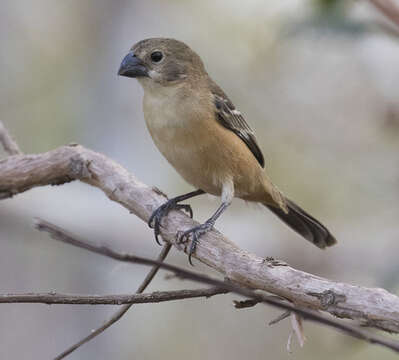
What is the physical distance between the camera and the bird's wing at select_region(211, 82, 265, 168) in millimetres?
4297

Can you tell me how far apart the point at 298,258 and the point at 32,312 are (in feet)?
10.3

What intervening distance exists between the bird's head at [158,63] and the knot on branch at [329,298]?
212cm

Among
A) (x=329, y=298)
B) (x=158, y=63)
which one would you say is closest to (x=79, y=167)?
(x=158, y=63)

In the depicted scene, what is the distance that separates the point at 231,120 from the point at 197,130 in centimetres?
43

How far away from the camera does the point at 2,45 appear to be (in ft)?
28.9

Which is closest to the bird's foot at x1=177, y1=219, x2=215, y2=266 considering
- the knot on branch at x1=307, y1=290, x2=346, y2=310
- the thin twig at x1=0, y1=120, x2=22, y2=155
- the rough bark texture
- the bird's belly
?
the rough bark texture

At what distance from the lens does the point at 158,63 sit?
4234 millimetres

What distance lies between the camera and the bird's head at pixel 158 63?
4172 millimetres

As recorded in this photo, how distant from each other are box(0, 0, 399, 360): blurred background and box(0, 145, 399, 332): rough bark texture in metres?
2.64

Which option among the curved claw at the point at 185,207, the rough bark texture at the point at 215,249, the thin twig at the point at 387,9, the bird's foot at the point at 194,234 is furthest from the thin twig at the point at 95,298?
the thin twig at the point at 387,9

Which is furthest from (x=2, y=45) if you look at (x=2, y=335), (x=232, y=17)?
(x=2, y=335)

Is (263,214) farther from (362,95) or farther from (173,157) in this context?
(173,157)

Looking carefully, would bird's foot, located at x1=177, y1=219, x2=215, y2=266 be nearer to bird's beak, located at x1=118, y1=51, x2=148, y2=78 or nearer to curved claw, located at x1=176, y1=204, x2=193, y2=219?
curved claw, located at x1=176, y1=204, x2=193, y2=219

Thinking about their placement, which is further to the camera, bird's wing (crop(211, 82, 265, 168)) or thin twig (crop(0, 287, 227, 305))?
bird's wing (crop(211, 82, 265, 168))
